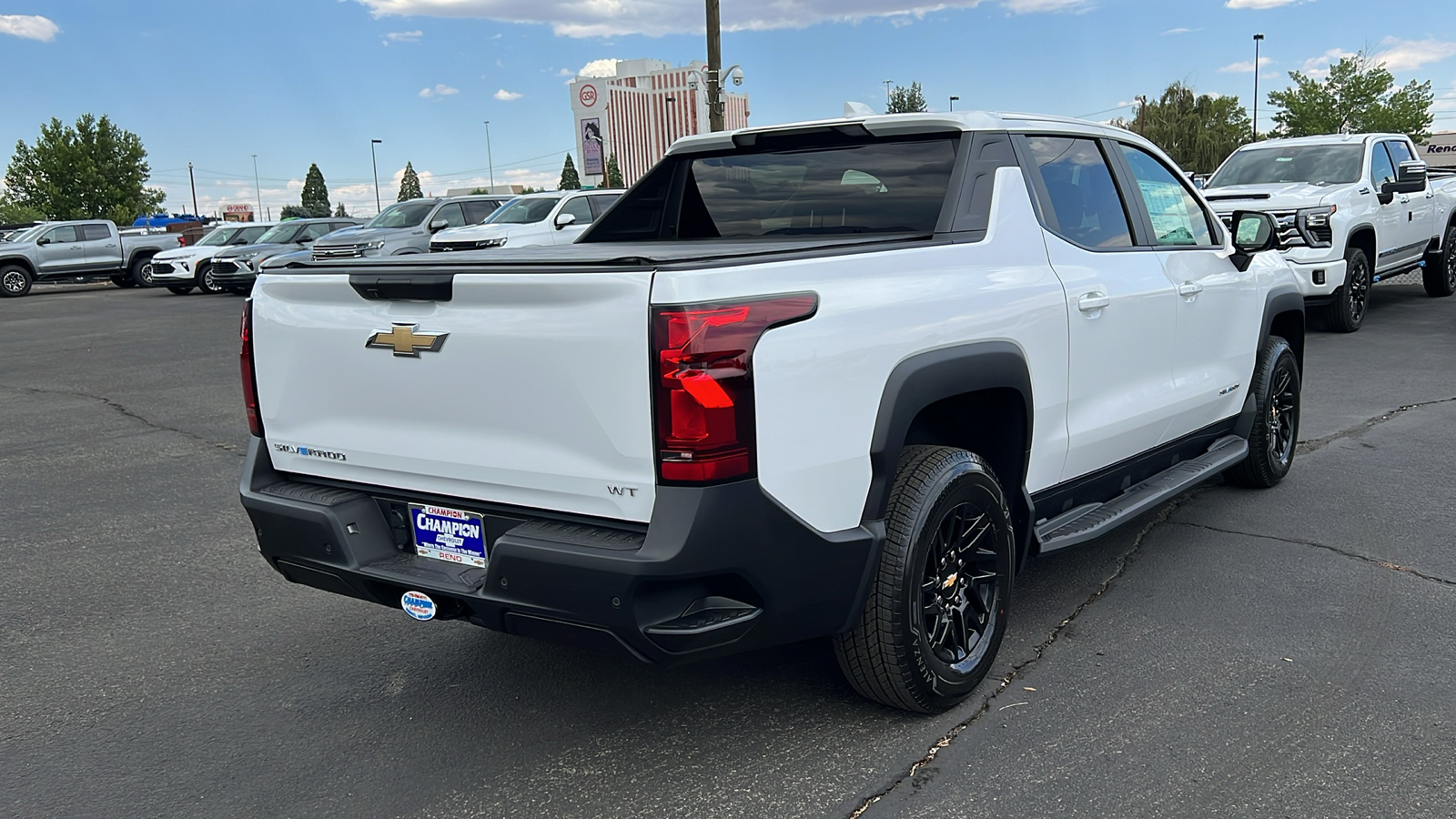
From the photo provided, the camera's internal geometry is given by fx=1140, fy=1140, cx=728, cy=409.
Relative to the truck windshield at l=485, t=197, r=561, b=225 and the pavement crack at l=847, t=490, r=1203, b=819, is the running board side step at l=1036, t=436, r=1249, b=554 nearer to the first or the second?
the pavement crack at l=847, t=490, r=1203, b=819

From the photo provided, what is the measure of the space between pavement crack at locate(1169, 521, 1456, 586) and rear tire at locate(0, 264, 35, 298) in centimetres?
2992

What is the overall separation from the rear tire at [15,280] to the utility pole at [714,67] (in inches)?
707

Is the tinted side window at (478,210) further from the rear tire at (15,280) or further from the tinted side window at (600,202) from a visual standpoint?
the rear tire at (15,280)

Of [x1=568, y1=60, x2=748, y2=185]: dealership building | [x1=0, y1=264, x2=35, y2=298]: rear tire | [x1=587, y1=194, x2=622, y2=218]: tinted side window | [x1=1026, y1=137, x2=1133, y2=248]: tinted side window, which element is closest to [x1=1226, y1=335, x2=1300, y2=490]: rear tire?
[x1=1026, y1=137, x2=1133, y2=248]: tinted side window

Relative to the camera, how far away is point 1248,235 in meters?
5.21

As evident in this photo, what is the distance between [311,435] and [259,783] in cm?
100

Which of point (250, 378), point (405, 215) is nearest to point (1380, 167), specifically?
point (250, 378)

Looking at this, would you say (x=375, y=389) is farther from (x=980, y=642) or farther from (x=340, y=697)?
(x=980, y=642)

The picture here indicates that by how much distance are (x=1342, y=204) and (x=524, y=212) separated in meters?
13.5

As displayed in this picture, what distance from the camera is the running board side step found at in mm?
3949

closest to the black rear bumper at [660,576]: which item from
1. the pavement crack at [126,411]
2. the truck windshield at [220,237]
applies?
the pavement crack at [126,411]

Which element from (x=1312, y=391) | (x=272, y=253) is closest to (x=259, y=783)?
(x=1312, y=391)

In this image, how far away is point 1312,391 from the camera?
8.69 meters

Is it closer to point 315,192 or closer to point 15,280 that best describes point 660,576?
Answer: point 15,280
